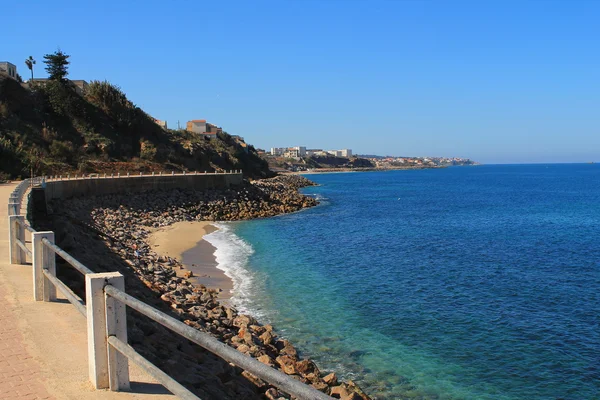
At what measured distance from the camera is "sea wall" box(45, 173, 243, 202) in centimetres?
2959

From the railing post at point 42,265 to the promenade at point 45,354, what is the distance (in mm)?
138

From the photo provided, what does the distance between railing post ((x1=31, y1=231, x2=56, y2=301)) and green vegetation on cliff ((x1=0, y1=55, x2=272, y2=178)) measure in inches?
1358

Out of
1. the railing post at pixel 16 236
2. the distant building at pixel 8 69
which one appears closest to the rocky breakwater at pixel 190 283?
→ the railing post at pixel 16 236

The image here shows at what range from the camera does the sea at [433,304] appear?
10852 millimetres

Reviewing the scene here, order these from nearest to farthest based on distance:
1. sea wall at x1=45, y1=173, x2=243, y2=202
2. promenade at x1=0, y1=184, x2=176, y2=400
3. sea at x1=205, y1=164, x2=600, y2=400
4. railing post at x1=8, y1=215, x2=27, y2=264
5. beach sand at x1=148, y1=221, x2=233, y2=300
Result: promenade at x1=0, y1=184, x2=176, y2=400 < railing post at x1=8, y1=215, x2=27, y2=264 < sea at x1=205, y1=164, x2=600, y2=400 < beach sand at x1=148, y1=221, x2=233, y2=300 < sea wall at x1=45, y1=173, x2=243, y2=202

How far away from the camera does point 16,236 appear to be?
9.59m

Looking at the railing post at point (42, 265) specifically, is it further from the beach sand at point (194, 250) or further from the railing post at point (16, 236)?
the beach sand at point (194, 250)

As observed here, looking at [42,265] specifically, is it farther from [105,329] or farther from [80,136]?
[80,136]

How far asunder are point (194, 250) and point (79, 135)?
36681 mm

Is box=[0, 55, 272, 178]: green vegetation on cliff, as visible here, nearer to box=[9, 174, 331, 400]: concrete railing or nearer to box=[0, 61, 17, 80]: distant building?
box=[0, 61, 17, 80]: distant building

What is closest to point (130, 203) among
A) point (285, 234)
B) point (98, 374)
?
point (285, 234)

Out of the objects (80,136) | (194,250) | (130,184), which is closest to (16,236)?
(194,250)

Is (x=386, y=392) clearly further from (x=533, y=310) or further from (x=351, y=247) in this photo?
(x=351, y=247)

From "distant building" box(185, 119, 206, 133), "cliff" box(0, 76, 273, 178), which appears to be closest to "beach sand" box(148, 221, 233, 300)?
"cliff" box(0, 76, 273, 178)
